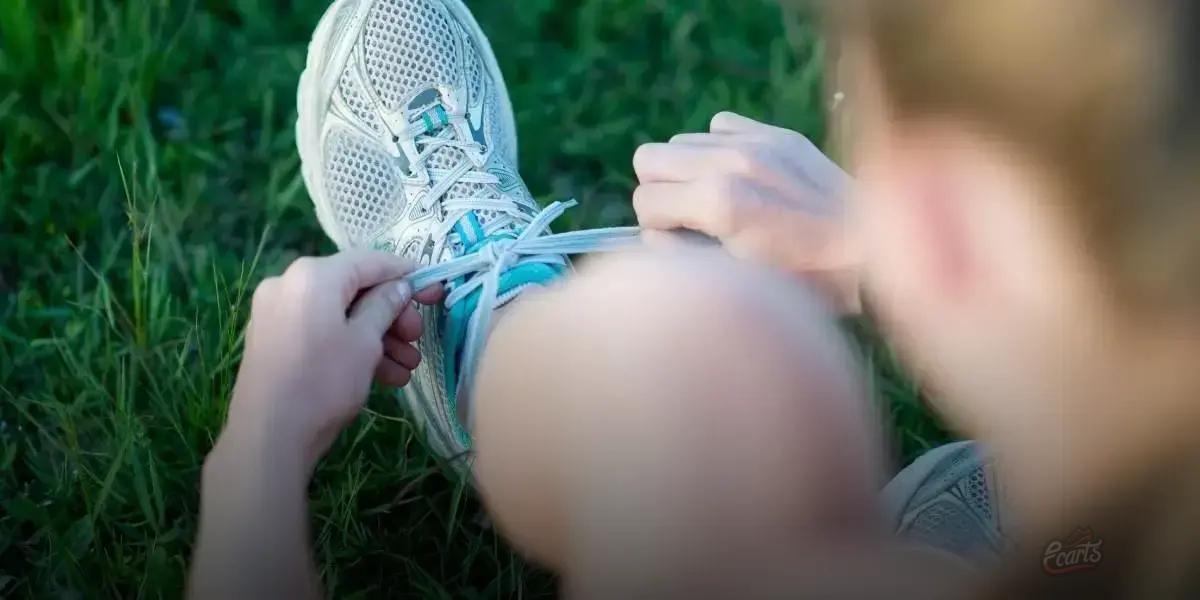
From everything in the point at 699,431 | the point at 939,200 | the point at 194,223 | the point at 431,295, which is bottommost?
the point at 194,223

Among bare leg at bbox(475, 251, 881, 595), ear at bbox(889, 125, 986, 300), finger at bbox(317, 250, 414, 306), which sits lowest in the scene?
finger at bbox(317, 250, 414, 306)

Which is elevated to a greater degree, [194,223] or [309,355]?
[309,355]

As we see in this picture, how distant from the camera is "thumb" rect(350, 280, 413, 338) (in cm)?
92

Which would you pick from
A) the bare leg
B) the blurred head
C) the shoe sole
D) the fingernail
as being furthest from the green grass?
the blurred head

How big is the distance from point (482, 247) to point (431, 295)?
0.13 m

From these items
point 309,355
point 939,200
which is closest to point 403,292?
point 309,355

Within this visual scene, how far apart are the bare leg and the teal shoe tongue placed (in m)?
0.31

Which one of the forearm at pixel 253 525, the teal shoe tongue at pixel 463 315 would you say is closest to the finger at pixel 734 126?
the teal shoe tongue at pixel 463 315

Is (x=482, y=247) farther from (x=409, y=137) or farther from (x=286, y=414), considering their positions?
(x=286, y=414)

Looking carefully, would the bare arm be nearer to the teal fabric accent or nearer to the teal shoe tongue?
the teal shoe tongue

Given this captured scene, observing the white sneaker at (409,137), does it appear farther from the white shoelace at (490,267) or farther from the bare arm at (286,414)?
the bare arm at (286,414)

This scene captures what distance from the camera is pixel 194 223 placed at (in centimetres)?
128

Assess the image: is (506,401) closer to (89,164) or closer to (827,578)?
(827,578)

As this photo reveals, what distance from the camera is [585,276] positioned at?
856mm
